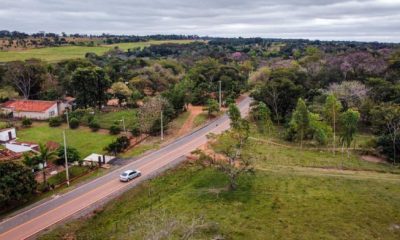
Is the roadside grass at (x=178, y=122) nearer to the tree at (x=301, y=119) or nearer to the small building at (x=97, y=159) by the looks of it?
the small building at (x=97, y=159)

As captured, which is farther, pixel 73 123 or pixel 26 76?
pixel 26 76

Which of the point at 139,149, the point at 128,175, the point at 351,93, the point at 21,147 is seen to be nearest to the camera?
the point at 128,175

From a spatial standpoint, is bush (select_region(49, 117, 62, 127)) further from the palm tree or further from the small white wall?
the palm tree

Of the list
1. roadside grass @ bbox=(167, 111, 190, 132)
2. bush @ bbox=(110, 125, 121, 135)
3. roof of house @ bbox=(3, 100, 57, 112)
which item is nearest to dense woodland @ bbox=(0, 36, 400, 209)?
roadside grass @ bbox=(167, 111, 190, 132)

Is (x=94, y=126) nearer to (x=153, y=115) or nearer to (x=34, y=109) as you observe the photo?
(x=153, y=115)

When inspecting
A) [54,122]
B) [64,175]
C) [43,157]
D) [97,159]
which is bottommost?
[64,175]

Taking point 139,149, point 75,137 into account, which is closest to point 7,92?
point 75,137

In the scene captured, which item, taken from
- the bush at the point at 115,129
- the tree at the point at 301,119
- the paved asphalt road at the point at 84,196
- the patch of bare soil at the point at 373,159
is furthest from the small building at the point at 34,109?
the patch of bare soil at the point at 373,159
